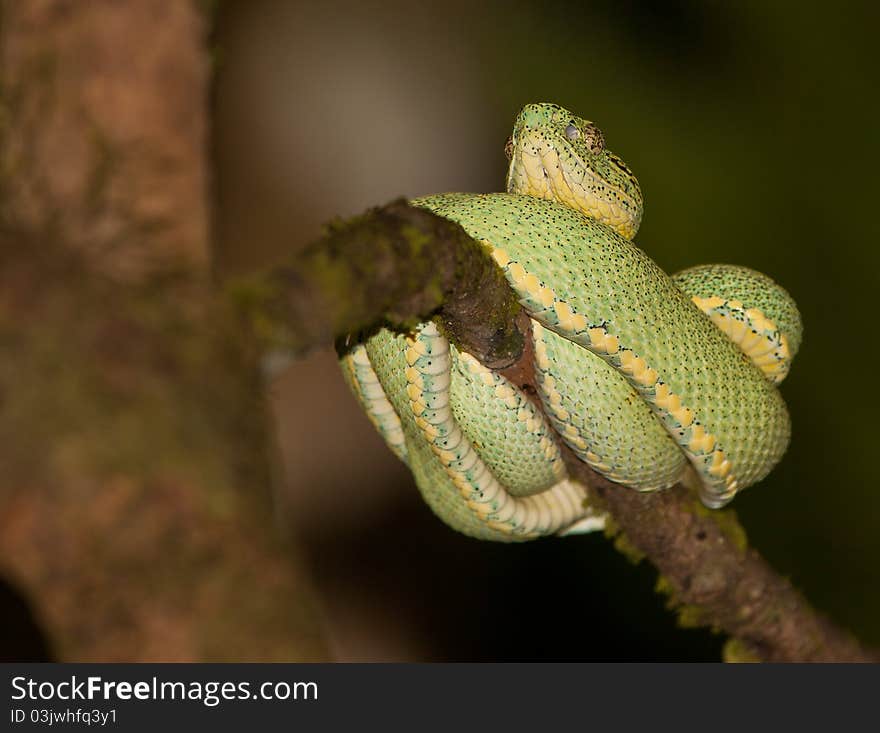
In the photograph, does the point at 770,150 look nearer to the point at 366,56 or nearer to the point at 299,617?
the point at 366,56

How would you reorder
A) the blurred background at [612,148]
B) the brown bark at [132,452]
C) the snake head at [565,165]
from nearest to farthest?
Result: 1. the brown bark at [132,452]
2. the snake head at [565,165]
3. the blurred background at [612,148]

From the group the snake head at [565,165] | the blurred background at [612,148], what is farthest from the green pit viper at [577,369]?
the blurred background at [612,148]

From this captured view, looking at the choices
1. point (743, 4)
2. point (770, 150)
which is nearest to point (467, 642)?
point (770, 150)

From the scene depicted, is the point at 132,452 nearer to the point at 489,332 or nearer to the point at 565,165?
the point at 489,332

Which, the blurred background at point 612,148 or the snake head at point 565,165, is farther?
the blurred background at point 612,148

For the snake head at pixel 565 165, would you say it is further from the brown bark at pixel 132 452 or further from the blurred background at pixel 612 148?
the blurred background at pixel 612 148

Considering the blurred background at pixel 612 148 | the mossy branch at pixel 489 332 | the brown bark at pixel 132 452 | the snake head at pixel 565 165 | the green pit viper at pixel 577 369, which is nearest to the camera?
the brown bark at pixel 132 452

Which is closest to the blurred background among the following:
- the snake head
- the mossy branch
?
the mossy branch
